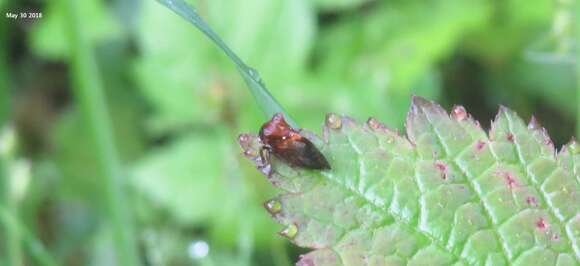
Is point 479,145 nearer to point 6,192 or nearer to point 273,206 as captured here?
point 273,206

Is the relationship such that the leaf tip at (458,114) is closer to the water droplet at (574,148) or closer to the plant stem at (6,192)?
the water droplet at (574,148)

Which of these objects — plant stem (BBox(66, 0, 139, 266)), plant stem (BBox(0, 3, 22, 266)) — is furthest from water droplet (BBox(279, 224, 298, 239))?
plant stem (BBox(0, 3, 22, 266))

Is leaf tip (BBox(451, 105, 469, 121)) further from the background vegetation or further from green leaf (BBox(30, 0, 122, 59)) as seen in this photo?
green leaf (BBox(30, 0, 122, 59))

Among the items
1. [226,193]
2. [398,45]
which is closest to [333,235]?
[226,193]

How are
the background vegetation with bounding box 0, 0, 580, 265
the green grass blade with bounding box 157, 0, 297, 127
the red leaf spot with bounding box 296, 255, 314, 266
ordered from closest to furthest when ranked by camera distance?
the red leaf spot with bounding box 296, 255, 314, 266 → the green grass blade with bounding box 157, 0, 297, 127 → the background vegetation with bounding box 0, 0, 580, 265

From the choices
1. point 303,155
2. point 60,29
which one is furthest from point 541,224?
point 60,29

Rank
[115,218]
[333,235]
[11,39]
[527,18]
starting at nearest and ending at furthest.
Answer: [333,235] → [115,218] → [527,18] → [11,39]

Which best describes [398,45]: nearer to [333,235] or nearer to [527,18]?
[527,18]
